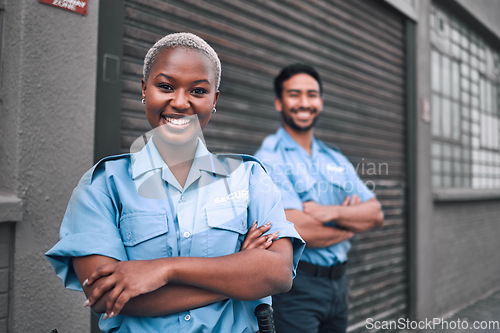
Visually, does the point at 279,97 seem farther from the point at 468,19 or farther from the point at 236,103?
the point at 468,19

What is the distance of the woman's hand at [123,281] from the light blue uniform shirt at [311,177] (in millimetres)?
1286

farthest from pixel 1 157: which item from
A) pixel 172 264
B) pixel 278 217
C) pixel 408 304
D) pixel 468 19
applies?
pixel 468 19

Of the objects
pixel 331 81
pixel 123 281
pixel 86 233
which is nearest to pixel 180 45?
pixel 86 233

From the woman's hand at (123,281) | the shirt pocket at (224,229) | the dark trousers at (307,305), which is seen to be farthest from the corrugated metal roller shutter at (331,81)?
the woman's hand at (123,281)

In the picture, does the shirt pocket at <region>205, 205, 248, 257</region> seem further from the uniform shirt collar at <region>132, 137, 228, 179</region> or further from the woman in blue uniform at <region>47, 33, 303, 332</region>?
the uniform shirt collar at <region>132, 137, 228, 179</region>

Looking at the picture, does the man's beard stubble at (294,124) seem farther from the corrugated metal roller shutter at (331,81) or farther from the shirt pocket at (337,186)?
the corrugated metal roller shutter at (331,81)

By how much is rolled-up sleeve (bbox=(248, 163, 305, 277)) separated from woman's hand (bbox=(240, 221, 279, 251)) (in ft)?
0.08

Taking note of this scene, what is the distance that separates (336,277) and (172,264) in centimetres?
154

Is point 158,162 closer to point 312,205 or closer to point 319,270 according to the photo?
point 312,205

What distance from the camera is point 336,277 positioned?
2605 millimetres

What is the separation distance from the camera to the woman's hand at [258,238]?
4.99ft

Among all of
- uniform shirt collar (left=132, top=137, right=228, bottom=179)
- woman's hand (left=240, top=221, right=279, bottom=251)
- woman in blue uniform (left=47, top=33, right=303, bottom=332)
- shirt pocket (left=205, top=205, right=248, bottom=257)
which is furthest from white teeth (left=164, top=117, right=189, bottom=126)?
woman's hand (left=240, top=221, right=279, bottom=251)

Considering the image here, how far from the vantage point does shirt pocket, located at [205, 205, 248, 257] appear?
1.50 meters

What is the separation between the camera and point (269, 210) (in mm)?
1628
